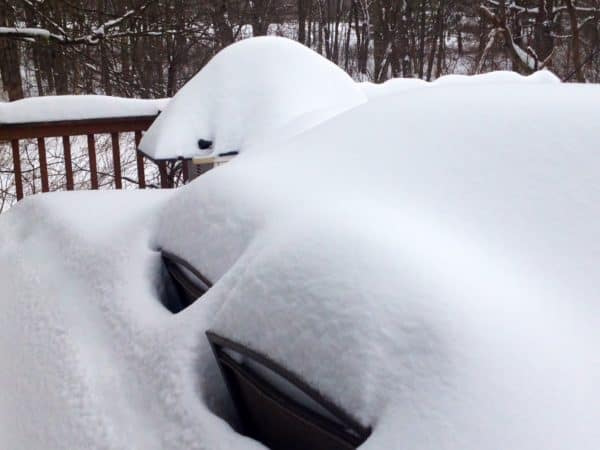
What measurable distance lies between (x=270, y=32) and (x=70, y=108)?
27.4 feet

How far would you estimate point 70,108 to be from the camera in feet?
12.1

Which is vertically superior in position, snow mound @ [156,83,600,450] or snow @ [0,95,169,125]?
snow mound @ [156,83,600,450]

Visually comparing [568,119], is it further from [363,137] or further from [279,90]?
[279,90]

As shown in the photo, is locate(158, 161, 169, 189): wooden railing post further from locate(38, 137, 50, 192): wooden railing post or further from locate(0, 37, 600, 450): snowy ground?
locate(0, 37, 600, 450): snowy ground

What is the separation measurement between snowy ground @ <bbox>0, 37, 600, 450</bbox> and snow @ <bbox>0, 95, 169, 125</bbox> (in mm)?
2233

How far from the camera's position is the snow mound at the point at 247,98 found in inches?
124

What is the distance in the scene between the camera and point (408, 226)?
39.7 inches

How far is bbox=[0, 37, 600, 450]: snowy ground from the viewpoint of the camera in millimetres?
744

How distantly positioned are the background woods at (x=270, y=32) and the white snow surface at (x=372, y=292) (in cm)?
456

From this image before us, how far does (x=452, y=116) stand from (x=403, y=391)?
727 millimetres

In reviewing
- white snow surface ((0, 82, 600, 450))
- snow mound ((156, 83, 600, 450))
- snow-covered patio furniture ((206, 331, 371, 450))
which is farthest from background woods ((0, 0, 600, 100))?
snow-covered patio furniture ((206, 331, 371, 450))

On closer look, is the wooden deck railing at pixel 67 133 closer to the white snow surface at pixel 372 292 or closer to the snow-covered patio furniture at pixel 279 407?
the white snow surface at pixel 372 292

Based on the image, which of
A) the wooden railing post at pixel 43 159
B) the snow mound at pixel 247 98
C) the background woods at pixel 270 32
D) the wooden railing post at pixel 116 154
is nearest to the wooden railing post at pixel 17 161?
the wooden railing post at pixel 43 159

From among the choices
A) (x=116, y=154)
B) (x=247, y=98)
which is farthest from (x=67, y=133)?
(x=247, y=98)
